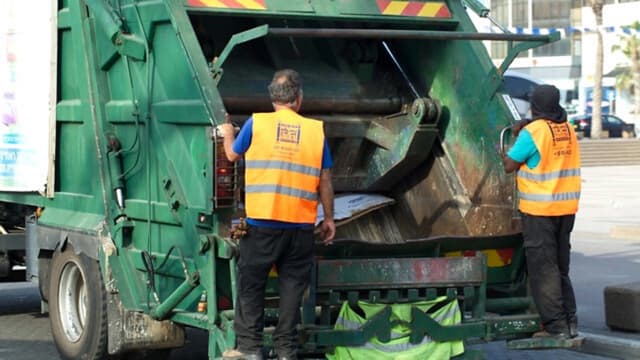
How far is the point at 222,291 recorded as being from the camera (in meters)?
6.16

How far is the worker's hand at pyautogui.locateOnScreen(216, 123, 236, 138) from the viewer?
5930 millimetres

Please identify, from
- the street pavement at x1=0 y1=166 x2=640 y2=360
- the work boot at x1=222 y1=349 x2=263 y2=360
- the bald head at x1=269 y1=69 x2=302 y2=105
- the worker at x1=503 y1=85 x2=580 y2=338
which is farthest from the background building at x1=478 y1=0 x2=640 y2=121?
the work boot at x1=222 y1=349 x2=263 y2=360

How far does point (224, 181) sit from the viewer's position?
6004 millimetres

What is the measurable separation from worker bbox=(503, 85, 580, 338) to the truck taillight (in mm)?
1611

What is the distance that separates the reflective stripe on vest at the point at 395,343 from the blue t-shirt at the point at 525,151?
974mm

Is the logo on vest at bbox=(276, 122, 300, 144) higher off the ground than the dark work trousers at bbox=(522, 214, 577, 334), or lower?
higher

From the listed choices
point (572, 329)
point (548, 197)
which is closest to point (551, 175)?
point (548, 197)

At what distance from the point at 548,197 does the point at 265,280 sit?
5.71ft

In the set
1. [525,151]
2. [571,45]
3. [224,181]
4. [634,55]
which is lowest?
[224,181]

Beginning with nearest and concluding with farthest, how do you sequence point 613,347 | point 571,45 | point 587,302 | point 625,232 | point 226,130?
1. point 226,130
2. point 613,347
3. point 587,302
4. point 625,232
5. point 571,45

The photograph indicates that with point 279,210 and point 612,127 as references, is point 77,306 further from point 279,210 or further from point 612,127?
point 612,127

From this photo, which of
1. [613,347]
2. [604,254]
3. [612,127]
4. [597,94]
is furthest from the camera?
[612,127]

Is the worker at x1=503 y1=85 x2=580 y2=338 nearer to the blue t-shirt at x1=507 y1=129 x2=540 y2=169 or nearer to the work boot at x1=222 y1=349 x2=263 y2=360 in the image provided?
the blue t-shirt at x1=507 y1=129 x2=540 y2=169

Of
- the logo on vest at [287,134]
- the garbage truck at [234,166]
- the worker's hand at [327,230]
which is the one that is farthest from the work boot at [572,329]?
the logo on vest at [287,134]
